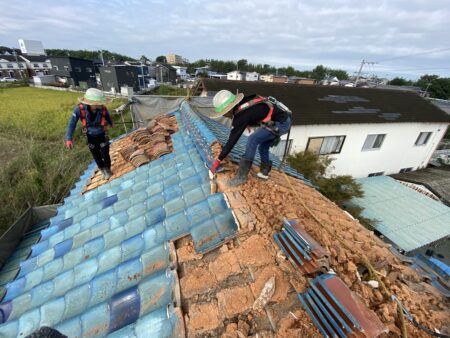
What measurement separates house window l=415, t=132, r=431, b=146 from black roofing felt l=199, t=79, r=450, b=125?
1.22 m

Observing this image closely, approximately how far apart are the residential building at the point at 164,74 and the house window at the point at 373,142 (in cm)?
5497

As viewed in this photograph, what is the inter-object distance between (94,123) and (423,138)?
2135 centimetres

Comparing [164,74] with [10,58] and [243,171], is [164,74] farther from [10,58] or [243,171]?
[243,171]

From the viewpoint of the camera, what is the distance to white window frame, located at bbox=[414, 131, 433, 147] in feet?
52.5

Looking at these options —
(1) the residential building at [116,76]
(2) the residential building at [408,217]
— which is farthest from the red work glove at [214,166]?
(1) the residential building at [116,76]

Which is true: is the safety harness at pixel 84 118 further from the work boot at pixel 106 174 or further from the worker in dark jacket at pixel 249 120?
the worker in dark jacket at pixel 249 120

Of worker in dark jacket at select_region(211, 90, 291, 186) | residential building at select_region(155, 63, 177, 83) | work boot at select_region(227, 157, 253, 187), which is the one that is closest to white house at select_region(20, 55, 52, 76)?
residential building at select_region(155, 63, 177, 83)

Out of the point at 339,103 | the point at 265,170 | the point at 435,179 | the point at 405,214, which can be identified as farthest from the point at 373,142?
the point at 265,170

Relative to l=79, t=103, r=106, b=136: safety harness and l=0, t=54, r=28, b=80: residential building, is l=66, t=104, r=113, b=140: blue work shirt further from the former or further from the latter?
l=0, t=54, r=28, b=80: residential building

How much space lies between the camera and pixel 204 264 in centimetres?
227

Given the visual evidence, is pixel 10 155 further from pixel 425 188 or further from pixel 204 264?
pixel 425 188

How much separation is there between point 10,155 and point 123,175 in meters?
13.6

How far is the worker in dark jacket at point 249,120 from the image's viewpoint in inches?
126

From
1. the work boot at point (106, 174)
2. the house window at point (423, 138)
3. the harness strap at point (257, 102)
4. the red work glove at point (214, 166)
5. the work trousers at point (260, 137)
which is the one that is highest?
the harness strap at point (257, 102)
